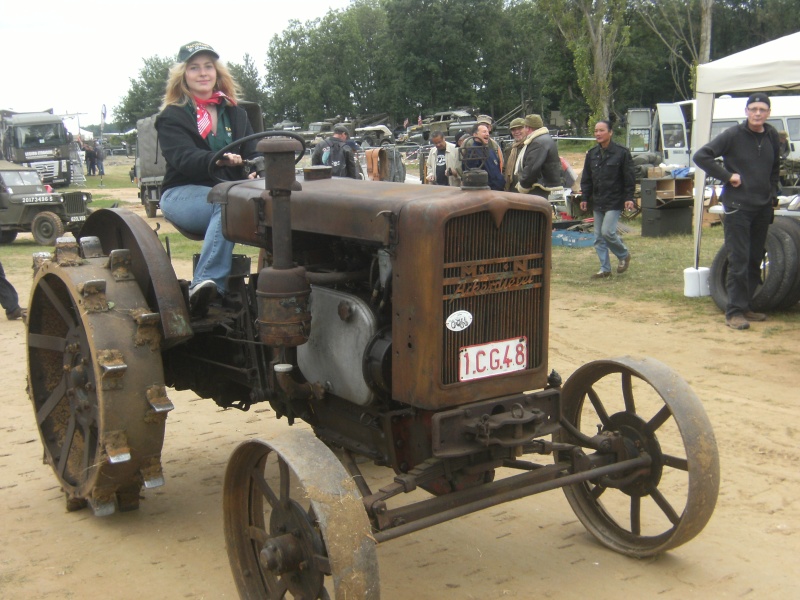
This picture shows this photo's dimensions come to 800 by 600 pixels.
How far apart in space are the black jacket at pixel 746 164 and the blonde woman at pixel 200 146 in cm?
472

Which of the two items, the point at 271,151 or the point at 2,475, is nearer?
the point at 271,151

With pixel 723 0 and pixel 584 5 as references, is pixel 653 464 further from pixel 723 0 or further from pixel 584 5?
pixel 723 0

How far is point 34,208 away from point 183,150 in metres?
15.3

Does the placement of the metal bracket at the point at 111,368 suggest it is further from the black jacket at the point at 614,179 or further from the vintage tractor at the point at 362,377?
the black jacket at the point at 614,179

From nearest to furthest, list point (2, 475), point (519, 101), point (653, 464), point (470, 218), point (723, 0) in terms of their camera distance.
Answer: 1. point (470, 218)
2. point (653, 464)
3. point (2, 475)
4. point (723, 0)
5. point (519, 101)

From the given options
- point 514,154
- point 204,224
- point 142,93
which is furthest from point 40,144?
point 142,93

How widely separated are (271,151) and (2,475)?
9.06 feet

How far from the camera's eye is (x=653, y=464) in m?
3.48

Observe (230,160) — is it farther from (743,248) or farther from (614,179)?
(614,179)

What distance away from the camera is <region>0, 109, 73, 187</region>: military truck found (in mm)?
34188

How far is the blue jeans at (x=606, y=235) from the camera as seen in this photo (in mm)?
10164

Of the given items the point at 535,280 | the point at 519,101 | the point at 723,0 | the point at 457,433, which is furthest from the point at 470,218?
the point at 519,101

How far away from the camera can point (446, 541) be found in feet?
12.4

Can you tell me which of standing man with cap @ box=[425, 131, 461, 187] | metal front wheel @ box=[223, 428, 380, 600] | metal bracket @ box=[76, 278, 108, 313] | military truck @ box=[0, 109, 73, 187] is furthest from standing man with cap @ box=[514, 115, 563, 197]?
military truck @ box=[0, 109, 73, 187]
